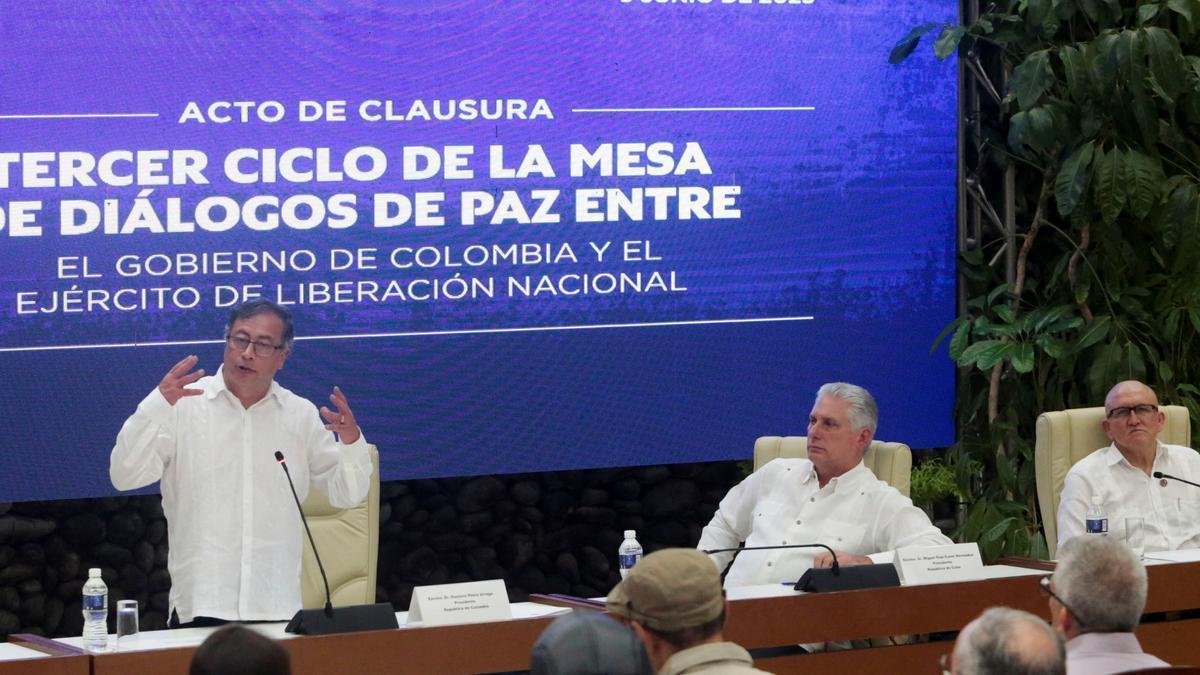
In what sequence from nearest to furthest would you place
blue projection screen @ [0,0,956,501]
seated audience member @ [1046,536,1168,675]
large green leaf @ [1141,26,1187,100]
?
seated audience member @ [1046,536,1168,675] < blue projection screen @ [0,0,956,501] < large green leaf @ [1141,26,1187,100]

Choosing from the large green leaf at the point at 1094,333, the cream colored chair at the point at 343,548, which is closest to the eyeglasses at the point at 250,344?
the cream colored chair at the point at 343,548

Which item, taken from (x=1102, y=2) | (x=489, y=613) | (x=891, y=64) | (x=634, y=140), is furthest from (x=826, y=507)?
(x=1102, y=2)

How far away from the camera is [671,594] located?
7.64ft

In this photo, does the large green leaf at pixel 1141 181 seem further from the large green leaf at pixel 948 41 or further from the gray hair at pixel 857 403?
the gray hair at pixel 857 403

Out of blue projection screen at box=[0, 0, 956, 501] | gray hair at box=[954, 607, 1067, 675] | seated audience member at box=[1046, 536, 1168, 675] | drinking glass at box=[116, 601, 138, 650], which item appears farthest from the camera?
blue projection screen at box=[0, 0, 956, 501]

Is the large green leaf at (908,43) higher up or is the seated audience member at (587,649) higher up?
the large green leaf at (908,43)

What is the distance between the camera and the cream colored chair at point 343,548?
4.49 m

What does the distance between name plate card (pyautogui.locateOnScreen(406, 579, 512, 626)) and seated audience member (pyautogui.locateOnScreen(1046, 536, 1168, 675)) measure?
133cm

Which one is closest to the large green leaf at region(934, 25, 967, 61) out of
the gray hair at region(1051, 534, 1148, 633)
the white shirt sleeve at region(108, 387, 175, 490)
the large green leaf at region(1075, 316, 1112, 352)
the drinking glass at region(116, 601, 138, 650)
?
the large green leaf at region(1075, 316, 1112, 352)

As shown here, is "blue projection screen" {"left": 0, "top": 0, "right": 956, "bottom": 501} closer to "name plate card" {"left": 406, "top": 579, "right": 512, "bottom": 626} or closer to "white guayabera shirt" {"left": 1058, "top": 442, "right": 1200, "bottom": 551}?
"white guayabera shirt" {"left": 1058, "top": 442, "right": 1200, "bottom": 551}

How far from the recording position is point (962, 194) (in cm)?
619

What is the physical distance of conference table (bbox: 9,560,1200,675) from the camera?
3367 mm

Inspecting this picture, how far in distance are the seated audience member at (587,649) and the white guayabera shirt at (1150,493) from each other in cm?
340

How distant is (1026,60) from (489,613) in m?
3.34
